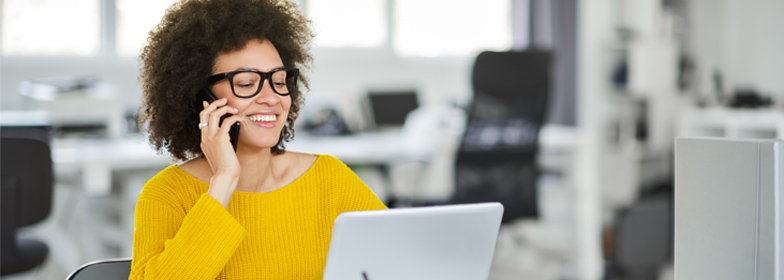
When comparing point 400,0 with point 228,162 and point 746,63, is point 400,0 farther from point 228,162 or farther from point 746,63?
point 228,162

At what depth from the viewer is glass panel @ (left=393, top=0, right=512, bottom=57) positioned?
545 centimetres

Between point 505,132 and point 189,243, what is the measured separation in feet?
6.43

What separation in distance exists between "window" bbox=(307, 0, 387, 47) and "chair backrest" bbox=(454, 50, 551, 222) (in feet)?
8.22

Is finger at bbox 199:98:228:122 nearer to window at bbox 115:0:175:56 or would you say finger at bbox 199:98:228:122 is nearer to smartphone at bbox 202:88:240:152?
smartphone at bbox 202:88:240:152

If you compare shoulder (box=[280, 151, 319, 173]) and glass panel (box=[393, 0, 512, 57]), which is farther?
glass panel (box=[393, 0, 512, 57])

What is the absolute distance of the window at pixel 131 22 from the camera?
4484mm

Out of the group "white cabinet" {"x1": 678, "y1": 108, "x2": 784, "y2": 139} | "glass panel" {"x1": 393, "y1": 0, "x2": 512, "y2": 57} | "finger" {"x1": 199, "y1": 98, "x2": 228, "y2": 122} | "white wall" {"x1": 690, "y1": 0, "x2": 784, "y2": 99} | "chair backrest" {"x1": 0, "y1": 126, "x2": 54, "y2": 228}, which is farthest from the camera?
"glass panel" {"x1": 393, "y1": 0, "x2": 512, "y2": 57}

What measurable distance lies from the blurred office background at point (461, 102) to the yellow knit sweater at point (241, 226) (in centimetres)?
129

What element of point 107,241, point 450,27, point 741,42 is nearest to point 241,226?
point 107,241

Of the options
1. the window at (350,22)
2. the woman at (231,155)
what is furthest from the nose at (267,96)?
the window at (350,22)

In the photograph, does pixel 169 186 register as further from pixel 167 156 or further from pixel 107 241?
pixel 107 241

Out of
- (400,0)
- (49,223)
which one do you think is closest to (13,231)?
(49,223)

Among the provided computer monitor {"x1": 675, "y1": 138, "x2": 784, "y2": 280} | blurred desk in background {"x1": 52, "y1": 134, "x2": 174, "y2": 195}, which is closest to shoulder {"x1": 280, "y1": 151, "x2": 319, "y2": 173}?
computer monitor {"x1": 675, "y1": 138, "x2": 784, "y2": 280}

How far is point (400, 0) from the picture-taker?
5.42 meters
